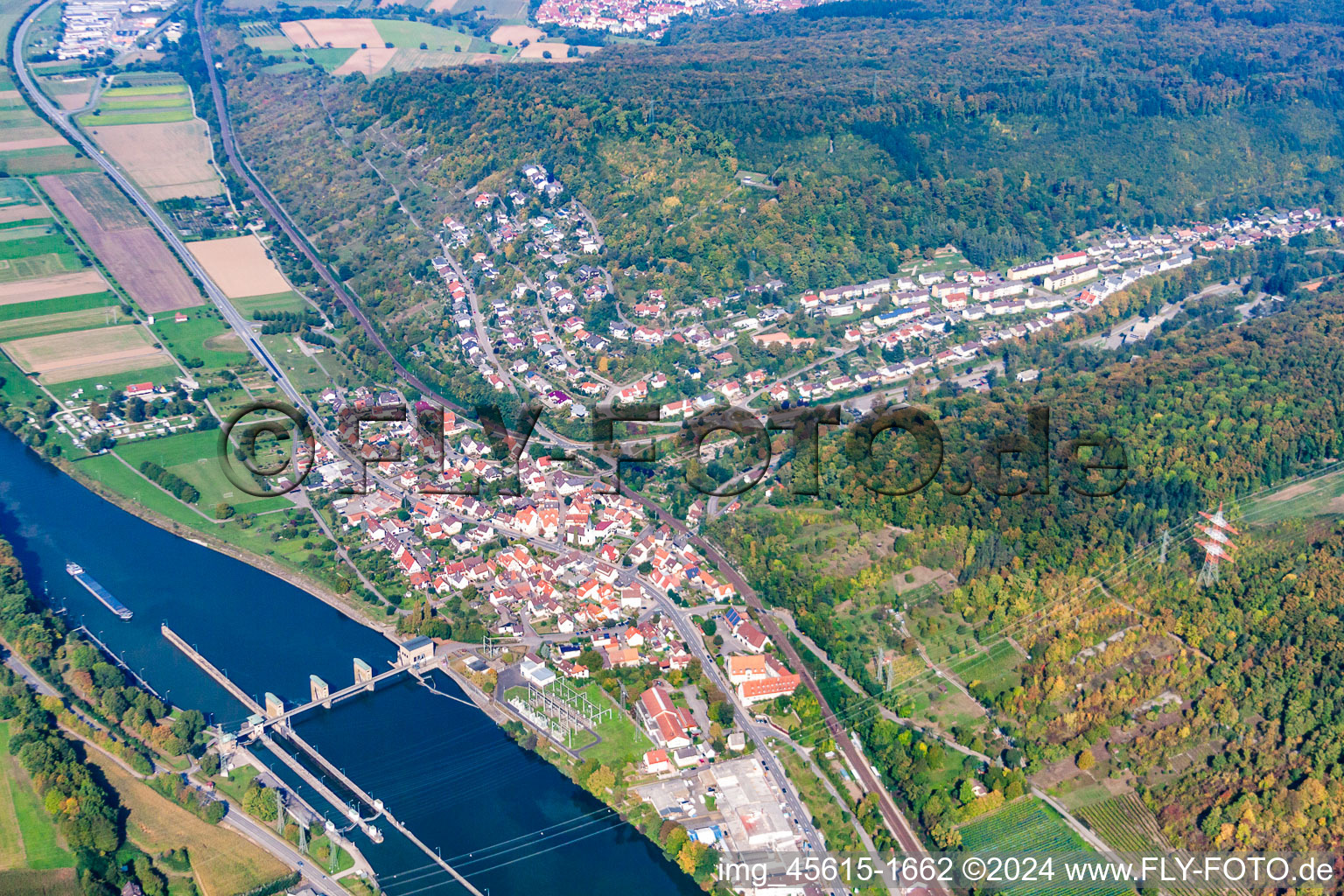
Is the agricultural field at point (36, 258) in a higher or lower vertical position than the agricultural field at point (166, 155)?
lower

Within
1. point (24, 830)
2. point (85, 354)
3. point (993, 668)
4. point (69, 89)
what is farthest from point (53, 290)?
point (993, 668)

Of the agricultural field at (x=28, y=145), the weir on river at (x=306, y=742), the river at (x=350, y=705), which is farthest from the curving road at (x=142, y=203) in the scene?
the weir on river at (x=306, y=742)

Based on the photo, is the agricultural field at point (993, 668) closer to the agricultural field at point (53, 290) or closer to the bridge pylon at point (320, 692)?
the bridge pylon at point (320, 692)

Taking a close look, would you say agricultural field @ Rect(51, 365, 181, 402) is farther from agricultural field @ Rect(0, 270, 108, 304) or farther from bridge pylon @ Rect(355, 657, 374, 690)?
bridge pylon @ Rect(355, 657, 374, 690)

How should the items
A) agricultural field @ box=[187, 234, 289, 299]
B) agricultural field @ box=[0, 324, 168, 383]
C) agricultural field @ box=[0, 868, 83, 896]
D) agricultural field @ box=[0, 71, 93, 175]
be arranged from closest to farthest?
agricultural field @ box=[0, 868, 83, 896] < agricultural field @ box=[0, 324, 168, 383] < agricultural field @ box=[187, 234, 289, 299] < agricultural field @ box=[0, 71, 93, 175]

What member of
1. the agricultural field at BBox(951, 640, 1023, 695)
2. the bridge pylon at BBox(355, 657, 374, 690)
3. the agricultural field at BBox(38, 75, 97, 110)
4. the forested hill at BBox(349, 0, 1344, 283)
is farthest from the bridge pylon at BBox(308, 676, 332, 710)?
the agricultural field at BBox(38, 75, 97, 110)

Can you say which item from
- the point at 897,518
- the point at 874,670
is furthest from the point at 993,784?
the point at 897,518
